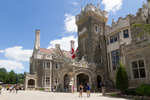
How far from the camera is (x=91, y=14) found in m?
26.1

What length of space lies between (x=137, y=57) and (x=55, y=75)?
25185 mm

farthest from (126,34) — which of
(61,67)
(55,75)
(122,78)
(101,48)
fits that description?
(55,75)

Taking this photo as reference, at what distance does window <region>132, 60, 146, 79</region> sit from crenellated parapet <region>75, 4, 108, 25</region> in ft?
50.1

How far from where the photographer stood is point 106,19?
2803cm

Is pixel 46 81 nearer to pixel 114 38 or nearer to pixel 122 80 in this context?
pixel 114 38

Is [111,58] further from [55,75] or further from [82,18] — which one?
[55,75]

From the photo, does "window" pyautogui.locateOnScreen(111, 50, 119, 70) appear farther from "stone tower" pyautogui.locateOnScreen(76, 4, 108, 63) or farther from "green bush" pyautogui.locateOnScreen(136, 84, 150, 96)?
"green bush" pyautogui.locateOnScreen(136, 84, 150, 96)

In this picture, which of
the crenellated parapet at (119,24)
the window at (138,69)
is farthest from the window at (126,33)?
the window at (138,69)

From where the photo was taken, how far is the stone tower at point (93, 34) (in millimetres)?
25047

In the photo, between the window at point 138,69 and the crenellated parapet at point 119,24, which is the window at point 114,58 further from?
the window at point 138,69

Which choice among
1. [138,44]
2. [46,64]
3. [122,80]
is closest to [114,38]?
[138,44]

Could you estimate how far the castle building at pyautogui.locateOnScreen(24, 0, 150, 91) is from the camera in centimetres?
1364

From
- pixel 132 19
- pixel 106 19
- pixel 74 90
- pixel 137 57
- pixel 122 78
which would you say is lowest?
pixel 74 90

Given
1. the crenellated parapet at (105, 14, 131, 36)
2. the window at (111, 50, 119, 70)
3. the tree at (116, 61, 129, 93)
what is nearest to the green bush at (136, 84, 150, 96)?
the tree at (116, 61, 129, 93)
